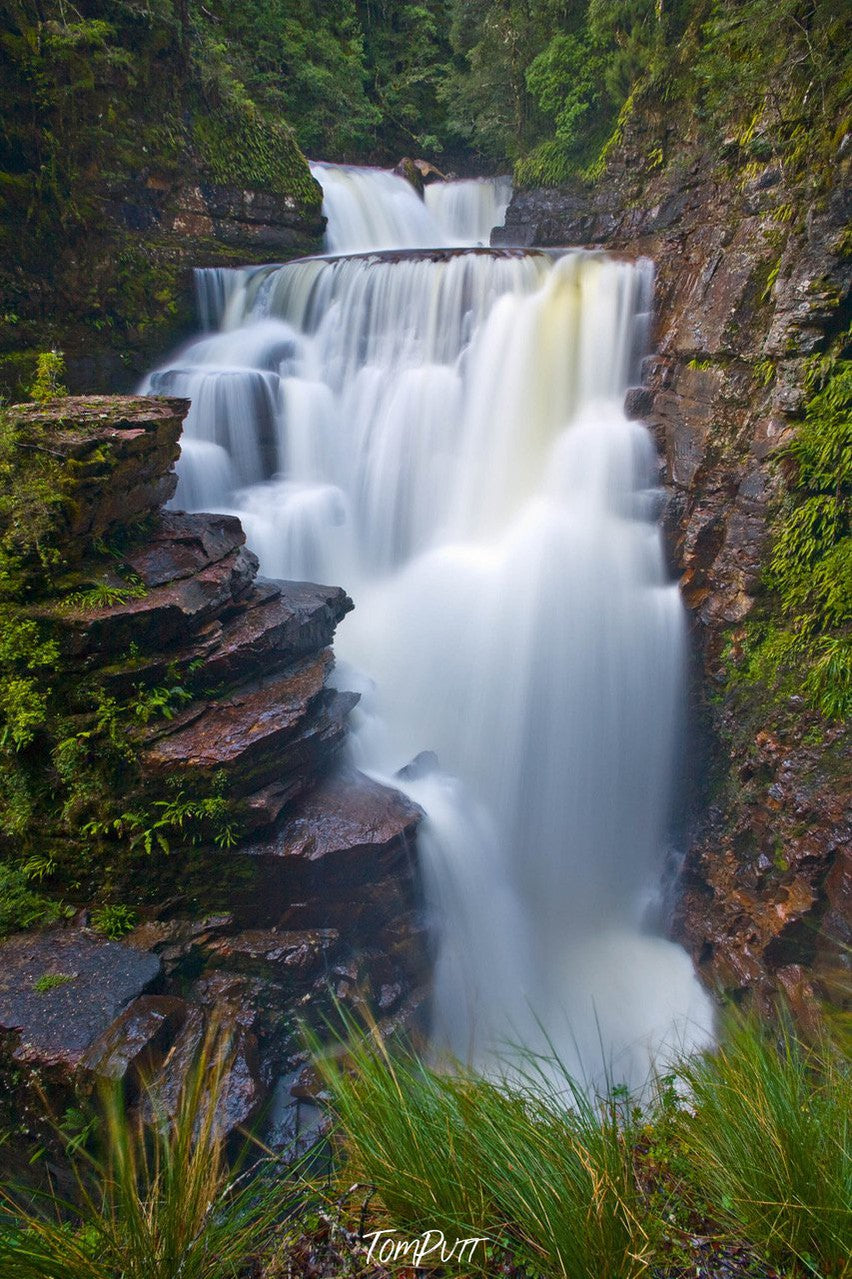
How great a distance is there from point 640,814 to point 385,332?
764 centimetres

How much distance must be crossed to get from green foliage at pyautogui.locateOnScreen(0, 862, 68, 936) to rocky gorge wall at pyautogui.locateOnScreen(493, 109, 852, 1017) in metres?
5.66

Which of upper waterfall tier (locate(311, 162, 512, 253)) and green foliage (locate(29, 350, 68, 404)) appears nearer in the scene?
green foliage (locate(29, 350, 68, 404))

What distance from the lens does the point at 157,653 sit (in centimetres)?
493

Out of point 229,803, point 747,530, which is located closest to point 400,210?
point 747,530

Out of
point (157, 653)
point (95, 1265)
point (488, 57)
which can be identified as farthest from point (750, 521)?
point (488, 57)

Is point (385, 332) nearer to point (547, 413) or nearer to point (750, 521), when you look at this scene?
point (547, 413)

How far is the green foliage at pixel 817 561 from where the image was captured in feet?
17.9

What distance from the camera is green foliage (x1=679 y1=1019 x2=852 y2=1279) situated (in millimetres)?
1578

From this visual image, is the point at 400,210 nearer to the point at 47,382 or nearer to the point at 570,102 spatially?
the point at 570,102

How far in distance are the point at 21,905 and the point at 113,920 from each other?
627 mm

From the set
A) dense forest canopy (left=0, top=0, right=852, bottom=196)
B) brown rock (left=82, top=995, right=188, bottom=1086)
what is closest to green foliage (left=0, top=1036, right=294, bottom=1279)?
brown rock (left=82, top=995, right=188, bottom=1086)

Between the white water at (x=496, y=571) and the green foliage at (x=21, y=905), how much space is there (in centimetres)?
303

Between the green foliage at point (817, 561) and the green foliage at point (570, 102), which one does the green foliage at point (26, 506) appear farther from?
the green foliage at point (570, 102)

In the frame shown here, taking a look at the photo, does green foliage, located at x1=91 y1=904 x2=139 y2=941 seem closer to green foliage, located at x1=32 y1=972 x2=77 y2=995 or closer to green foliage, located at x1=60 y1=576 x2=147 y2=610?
green foliage, located at x1=32 y1=972 x2=77 y2=995
